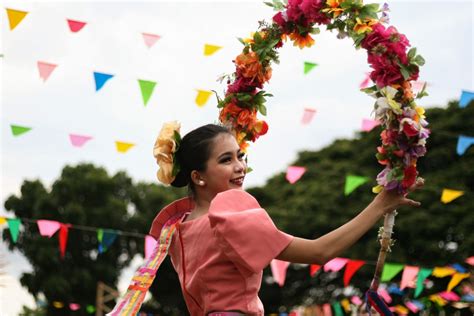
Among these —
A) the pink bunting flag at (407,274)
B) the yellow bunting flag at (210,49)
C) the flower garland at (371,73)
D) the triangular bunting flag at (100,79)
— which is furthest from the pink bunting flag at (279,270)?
the flower garland at (371,73)

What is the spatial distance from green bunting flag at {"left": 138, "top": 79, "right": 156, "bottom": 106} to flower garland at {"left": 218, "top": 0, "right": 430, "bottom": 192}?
18.4 ft

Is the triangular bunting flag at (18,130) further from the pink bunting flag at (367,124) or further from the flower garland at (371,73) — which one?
the flower garland at (371,73)

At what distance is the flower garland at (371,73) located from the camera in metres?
3.74

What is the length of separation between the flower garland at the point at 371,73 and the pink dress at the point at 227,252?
520 millimetres

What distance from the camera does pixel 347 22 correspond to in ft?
13.8

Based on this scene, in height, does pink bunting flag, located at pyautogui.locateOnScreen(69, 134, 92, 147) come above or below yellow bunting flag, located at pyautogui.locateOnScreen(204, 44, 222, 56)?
below

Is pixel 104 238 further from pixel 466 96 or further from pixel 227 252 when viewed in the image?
pixel 227 252

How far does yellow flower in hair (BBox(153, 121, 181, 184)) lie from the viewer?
4180 mm

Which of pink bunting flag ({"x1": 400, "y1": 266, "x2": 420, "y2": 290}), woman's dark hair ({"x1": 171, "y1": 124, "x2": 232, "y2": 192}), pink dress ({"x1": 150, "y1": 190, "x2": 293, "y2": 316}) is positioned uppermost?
woman's dark hair ({"x1": 171, "y1": 124, "x2": 232, "y2": 192})

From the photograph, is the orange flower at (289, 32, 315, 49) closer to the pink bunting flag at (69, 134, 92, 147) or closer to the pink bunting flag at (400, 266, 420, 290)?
the pink bunting flag at (69, 134, 92, 147)

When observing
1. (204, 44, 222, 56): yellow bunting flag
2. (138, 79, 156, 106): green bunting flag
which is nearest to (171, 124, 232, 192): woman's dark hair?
(138, 79, 156, 106): green bunting flag

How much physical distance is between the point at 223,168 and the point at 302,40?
3.16 feet

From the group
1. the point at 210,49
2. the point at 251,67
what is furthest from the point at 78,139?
Result: the point at 251,67

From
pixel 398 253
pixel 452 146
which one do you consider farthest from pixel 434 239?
pixel 452 146
